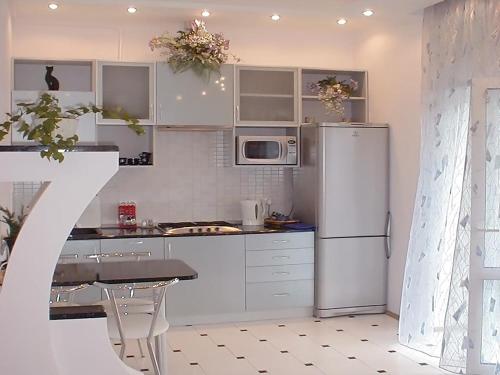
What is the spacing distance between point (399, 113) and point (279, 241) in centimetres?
164

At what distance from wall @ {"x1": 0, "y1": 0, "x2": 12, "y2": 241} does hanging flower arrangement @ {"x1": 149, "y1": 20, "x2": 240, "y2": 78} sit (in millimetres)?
1258

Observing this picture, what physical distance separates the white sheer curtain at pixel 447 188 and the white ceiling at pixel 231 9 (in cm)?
41

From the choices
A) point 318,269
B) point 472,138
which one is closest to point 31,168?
point 472,138

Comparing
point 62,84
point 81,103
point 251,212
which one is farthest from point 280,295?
point 62,84

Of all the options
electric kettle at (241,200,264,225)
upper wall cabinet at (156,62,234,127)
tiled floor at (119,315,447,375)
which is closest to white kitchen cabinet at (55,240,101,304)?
tiled floor at (119,315,447,375)

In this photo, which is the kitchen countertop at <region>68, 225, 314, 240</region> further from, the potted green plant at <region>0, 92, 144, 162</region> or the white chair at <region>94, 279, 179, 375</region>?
the potted green plant at <region>0, 92, 144, 162</region>

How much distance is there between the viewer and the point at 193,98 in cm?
635

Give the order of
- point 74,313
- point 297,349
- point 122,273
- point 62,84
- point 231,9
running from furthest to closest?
point 62,84 < point 231,9 < point 297,349 < point 122,273 < point 74,313

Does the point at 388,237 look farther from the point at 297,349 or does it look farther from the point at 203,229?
the point at 203,229

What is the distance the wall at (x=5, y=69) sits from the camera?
536cm

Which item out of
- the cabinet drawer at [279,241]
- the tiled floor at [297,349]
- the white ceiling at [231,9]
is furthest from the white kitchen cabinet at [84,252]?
the white ceiling at [231,9]

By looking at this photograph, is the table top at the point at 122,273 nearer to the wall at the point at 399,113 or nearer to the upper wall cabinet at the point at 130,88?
the upper wall cabinet at the point at 130,88

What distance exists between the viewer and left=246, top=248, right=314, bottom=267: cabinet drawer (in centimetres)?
629

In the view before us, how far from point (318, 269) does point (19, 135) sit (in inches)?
117
